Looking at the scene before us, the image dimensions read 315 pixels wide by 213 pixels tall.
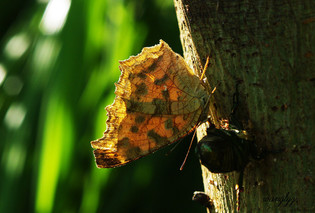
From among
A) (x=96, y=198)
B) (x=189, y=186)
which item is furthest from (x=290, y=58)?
(x=189, y=186)

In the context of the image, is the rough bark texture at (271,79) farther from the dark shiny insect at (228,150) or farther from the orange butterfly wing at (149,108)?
the orange butterfly wing at (149,108)

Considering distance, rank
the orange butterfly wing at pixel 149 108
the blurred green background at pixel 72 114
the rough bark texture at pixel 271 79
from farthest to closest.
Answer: the blurred green background at pixel 72 114 → the orange butterfly wing at pixel 149 108 → the rough bark texture at pixel 271 79

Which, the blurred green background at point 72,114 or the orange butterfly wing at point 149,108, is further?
the blurred green background at point 72,114

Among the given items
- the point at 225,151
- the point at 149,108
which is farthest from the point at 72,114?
the point at 225,151

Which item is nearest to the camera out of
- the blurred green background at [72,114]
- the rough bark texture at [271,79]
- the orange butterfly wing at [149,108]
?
the rough bark texture at [271,79]

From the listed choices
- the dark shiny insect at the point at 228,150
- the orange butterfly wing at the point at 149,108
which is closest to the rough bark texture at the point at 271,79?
the dark shiny insect at the point at 228,150

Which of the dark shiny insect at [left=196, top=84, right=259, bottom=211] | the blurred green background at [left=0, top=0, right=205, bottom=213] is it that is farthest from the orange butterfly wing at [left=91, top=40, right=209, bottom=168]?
the blurred green background at [left=0, top=0, right=205, bottom=213]

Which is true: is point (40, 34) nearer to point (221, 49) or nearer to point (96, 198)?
point (96, 198)

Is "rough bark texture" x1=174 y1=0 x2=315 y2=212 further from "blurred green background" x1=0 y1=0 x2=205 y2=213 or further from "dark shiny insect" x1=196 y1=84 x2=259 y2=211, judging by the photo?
"blurred green background" x1=0 y1=0 x2=205 y2=213
